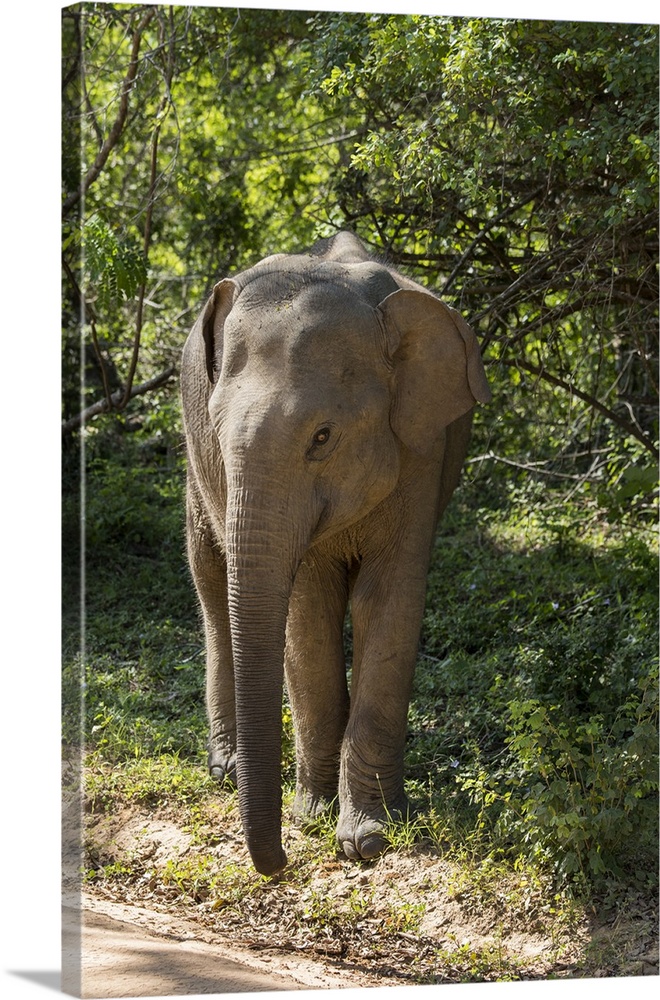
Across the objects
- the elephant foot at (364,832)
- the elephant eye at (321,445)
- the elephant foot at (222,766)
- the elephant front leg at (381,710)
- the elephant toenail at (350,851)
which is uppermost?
the elephant eye at (321,445)

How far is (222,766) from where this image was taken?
5.66 meters

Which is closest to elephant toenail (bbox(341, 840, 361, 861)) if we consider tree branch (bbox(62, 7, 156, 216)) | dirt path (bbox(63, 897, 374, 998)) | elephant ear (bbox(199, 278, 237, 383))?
dirt path (bbox(63, 897, 374, 998))

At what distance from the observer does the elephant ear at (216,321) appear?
15.4ft

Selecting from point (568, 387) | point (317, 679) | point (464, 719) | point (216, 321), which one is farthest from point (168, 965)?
point (568, 387)

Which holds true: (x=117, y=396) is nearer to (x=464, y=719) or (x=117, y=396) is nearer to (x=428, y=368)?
(x=464, y=719)

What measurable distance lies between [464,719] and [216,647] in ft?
3.20

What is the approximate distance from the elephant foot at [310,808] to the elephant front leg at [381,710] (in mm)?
214

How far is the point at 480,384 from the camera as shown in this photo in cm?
481

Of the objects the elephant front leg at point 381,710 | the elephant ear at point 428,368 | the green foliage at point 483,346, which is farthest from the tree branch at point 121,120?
the elephant front leg at point 381,710

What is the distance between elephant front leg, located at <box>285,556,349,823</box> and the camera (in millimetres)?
5086

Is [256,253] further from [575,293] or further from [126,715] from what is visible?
[126,715]

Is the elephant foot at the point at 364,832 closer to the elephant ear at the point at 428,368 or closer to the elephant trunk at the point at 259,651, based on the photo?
the elephant trunk at the point at 259,651

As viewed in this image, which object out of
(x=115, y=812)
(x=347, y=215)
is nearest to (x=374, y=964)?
(x=115, y=812)

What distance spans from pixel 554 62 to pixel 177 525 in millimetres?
3249
